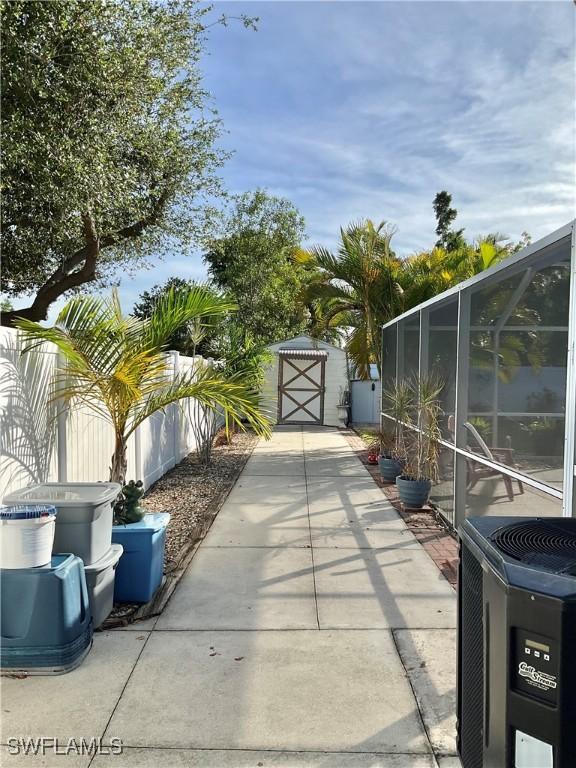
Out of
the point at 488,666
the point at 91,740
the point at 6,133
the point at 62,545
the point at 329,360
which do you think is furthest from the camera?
the point at 329,360

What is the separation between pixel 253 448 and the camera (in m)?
12.0

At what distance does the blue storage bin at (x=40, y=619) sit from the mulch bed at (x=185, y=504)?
57 centimetres

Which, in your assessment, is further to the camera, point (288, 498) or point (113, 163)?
point (113, 163)

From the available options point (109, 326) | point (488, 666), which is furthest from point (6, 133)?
point (488, 666)

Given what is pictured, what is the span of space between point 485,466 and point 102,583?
3333mm

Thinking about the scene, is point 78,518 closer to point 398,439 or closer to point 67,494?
point 67,494

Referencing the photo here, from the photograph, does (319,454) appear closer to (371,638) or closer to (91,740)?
(371,638)

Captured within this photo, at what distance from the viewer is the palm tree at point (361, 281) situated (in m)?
10.8

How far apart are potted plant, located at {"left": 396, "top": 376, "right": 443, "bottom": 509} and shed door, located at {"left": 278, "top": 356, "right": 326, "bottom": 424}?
9.68 metres

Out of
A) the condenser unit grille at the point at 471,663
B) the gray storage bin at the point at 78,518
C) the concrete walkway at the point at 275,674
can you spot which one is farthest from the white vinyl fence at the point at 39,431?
the condenser unit grille at the point at 471,663

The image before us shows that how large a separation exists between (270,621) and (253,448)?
27.3 feet

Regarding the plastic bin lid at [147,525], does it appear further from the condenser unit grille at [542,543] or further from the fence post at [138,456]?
the fence post at [138,456]

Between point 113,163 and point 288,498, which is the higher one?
point 113,163

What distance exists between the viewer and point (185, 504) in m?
6.91
